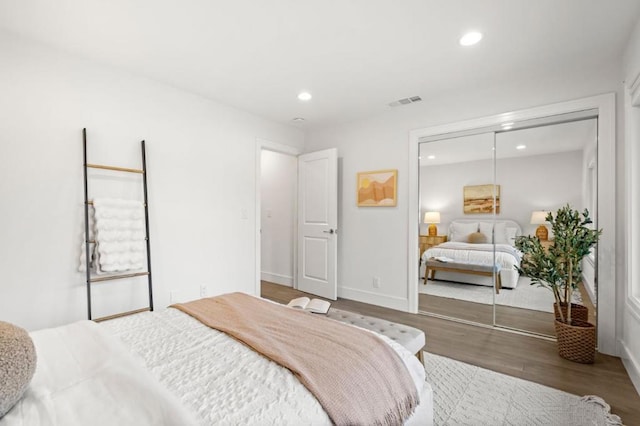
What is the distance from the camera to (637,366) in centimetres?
206

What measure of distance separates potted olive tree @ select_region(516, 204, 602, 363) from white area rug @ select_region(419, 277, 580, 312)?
222 mm

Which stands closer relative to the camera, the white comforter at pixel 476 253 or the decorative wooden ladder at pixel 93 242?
the decorative wooden ladder at pixel 93 242

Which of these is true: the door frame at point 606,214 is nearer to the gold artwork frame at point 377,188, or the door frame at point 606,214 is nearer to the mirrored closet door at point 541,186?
the mirrored closet door at point 541,186

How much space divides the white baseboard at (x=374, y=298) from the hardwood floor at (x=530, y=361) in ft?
0.84

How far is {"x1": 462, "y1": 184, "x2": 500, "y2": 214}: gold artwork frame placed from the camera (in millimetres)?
3223

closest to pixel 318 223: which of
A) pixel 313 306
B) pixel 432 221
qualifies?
pixel 432 221

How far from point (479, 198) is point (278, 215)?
3.06m

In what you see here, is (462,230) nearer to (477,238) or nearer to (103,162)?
(477,238)

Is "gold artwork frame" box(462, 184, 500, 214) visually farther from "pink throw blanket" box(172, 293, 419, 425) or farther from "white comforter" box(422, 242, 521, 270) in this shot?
"pink throw blanket" box(172, 293, 419, 425)

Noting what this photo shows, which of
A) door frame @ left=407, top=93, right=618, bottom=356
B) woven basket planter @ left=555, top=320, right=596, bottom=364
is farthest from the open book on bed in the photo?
door frame @ left=407, top=93, right=618, bottom=356

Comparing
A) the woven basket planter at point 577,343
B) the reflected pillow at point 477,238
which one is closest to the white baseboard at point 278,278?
the reflected pillow at point 477,238

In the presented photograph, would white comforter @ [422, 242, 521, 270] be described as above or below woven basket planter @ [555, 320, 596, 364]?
above

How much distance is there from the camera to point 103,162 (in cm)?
266

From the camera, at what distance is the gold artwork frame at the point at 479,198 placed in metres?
3.22
